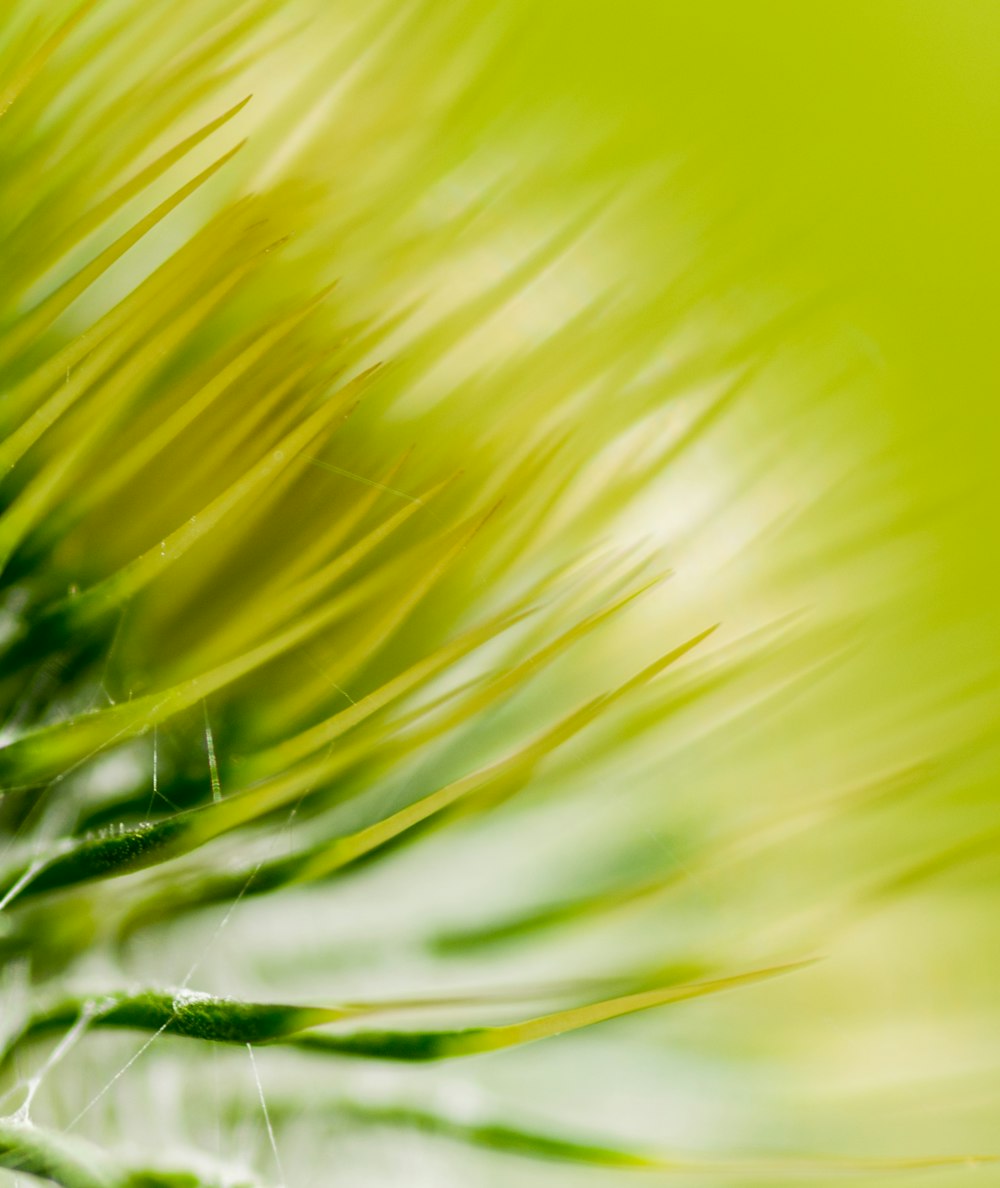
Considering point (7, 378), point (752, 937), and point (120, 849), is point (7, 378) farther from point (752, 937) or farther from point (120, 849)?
point (752, 937)

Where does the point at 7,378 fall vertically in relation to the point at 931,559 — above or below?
above

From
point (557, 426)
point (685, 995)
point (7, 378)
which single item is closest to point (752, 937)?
point (685, 995)

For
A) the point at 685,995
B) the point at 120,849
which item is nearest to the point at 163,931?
the point at 120,849

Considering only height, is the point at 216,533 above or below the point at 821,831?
above

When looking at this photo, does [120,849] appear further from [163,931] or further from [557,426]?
[557,426]

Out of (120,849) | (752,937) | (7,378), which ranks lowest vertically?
(752,937)
